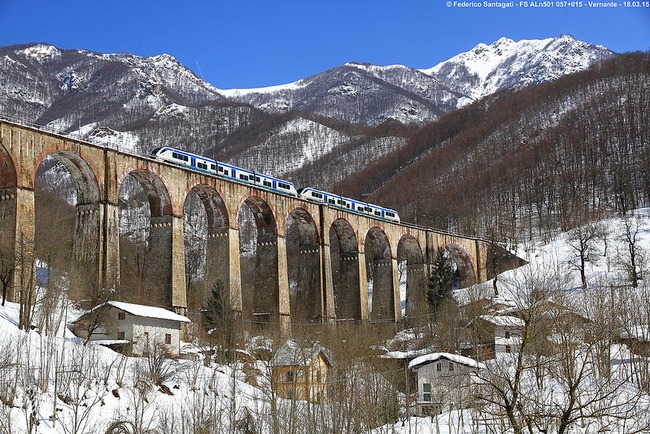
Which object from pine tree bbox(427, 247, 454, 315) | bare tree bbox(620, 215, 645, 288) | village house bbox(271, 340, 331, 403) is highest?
bare tree bbox(620, 215, 645, 288)

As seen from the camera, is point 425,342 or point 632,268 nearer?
point 425,342

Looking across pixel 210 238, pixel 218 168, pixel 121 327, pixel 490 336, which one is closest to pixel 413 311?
pixel 490 336

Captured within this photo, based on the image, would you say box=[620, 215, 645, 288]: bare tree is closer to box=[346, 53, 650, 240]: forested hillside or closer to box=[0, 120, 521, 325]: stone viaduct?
box=[346, 53, 650, 240]: forested hillside

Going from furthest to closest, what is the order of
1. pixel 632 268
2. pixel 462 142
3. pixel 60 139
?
pixel 462 142, pixel 632 268, pixel 60 139

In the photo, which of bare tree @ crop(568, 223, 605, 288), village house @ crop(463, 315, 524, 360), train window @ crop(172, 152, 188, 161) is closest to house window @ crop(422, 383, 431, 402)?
village house @ crop(463, 315, 524, 360)

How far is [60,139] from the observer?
44969 mm

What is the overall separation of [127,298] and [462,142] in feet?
367

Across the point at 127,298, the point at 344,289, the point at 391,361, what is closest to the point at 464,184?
the point at 344,289

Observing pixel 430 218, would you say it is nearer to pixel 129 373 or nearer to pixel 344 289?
pixel 344 289

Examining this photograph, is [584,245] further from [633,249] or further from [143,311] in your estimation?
[143,311]

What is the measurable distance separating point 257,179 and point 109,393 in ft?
105

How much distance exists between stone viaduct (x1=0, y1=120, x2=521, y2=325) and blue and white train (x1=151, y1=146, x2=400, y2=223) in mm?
844

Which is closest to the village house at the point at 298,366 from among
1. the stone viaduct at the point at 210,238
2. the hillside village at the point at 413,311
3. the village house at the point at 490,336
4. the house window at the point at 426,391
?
the hillside village at the point at 413,311

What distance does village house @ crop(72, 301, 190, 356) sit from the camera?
4081cm
